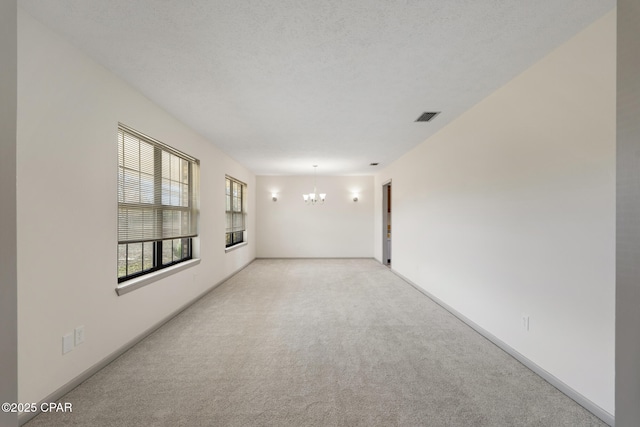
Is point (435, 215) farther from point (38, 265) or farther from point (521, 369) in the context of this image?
point (38, 265)

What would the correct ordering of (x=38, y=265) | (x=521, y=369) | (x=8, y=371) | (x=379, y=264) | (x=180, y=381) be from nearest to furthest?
(x=8, y=371) → (x=38, y=265) → (x=180, y=381) → (x=521, y=369) → (x=379, y=264)

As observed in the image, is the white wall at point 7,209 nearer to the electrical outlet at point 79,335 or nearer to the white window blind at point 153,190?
the electrical outlet at point 79,335

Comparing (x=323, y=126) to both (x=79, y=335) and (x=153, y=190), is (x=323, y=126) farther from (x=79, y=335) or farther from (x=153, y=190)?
(x=79, y=335)

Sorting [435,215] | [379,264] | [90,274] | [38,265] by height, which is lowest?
[379,264]

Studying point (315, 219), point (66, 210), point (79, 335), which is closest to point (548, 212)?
point (66, 210)

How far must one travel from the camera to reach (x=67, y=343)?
2.04 metres

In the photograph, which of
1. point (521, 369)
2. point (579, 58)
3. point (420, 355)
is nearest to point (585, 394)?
point (521, 369)

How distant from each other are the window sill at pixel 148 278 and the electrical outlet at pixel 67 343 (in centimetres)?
53

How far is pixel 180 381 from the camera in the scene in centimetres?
219

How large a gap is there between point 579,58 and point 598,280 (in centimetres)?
156

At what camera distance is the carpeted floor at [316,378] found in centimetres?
182

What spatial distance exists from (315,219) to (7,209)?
801 centimetres

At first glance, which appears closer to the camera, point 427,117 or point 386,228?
point 427,117

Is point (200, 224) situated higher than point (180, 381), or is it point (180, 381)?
point (200, 224)
